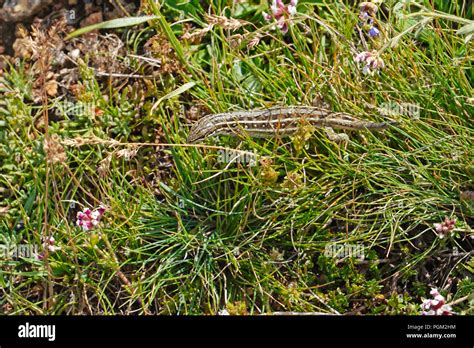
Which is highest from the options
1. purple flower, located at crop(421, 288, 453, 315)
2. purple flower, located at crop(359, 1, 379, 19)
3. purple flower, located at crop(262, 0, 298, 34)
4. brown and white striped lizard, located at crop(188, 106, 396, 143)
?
purple flower, located at crop(359, 1, 379, 19)

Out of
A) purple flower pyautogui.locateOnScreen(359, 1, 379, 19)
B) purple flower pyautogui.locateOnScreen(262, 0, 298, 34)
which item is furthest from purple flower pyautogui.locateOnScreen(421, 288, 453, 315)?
purple flower pyautogui.locateOnScreen(262, 0, 298, 34)

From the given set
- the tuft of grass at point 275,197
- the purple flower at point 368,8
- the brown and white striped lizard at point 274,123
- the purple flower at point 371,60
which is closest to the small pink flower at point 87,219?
the tuft of grass at point 275,197

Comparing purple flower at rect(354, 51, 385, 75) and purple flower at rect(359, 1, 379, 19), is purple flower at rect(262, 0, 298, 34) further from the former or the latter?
purple flower at rect(354, 51, 385, 75)

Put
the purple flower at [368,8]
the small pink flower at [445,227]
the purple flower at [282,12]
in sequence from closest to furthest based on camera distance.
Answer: the purple flower at [368,8] < the small pink flower at [445,227] < the purple flower at [282,12]

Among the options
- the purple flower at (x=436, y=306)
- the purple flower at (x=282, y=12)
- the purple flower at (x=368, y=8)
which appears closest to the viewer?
the purple flower at (x=436, y=306)

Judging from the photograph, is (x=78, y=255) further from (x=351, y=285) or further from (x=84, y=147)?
(x=351, y=285)

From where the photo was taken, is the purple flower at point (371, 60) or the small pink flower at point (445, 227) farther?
the small pink flower at point (445, 227)

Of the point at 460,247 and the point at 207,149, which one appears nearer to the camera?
the point at 460,247

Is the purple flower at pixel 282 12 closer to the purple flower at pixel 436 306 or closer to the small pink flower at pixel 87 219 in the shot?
the small pink flower at pixel 87 219

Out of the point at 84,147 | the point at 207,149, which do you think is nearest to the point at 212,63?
the point at 207,149
